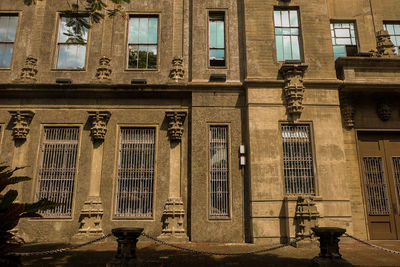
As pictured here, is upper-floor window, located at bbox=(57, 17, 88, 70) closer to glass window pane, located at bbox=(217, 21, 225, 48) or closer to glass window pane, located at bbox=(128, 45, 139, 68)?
glass window pane, located at bbox=(128, 45, 139, 68)

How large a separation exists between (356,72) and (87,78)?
11.1 metres

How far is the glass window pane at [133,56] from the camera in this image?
1212 cm

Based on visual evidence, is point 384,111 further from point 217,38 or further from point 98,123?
point 98,123

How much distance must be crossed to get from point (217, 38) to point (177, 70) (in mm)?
2308

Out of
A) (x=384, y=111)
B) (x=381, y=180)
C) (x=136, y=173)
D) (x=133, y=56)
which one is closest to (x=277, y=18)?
(x=384, y=111)

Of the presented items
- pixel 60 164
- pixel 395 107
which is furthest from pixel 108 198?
pixel 395 107

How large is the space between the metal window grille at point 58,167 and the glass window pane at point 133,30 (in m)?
4.62

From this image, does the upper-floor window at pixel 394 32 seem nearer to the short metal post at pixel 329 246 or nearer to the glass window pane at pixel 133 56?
the short metal post at pixel 329 246

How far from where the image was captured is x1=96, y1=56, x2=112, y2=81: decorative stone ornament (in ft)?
38.1

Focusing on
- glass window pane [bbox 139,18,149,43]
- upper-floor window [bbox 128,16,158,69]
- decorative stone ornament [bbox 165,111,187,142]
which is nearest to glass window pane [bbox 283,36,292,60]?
decorative stone ornament [bbox 165,111,187,142]

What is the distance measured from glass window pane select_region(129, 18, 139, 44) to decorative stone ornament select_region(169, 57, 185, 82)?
7.00 ft

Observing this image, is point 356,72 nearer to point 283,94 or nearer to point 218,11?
point 283,94

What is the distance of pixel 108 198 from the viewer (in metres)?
10.7

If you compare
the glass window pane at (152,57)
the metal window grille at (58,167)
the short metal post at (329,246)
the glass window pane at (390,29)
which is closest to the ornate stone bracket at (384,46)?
the glass window pane at (390,29)
